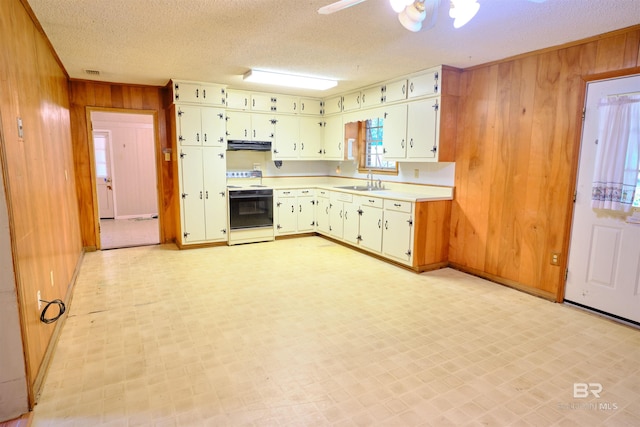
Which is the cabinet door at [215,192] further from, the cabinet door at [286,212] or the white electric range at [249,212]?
the cabinet door at [286,212]

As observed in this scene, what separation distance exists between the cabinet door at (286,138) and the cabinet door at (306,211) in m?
0.70

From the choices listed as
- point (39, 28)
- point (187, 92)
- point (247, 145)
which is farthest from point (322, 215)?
point (39, 28)

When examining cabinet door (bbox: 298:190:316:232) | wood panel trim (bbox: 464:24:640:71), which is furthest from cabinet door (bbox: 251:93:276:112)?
wood panel trim (bbox: 464:24:640:71)

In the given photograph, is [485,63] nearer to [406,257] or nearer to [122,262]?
[406,257]

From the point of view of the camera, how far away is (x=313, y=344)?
276 cm

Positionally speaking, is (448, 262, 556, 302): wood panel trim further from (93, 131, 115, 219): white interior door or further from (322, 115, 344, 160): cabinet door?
(93, 131, 115, 219): white interior door

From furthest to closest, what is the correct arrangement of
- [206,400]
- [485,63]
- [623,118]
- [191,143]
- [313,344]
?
[191,143]
[485,63]
[623,118]
[313,344]
[206,400]

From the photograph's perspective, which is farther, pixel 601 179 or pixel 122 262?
pixel 122 262

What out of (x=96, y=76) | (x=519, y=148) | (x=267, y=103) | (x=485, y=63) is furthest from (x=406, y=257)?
(x=96, y=76)

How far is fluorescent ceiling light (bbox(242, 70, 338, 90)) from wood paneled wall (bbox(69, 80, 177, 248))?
1.77 metres

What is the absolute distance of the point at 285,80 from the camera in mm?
4805

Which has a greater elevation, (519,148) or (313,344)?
(519,148)

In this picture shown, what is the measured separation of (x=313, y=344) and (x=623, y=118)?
316cm

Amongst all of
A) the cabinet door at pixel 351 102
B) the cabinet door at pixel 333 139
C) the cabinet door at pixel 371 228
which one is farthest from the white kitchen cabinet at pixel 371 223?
the cabinet door at pixel 351 102
